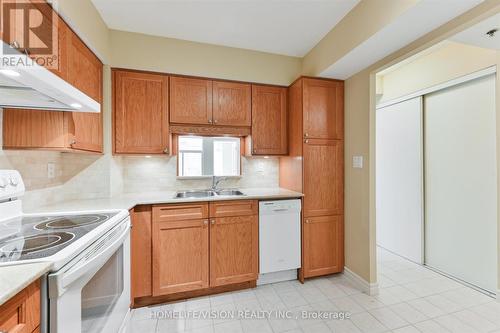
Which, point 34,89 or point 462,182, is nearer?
point 34,89

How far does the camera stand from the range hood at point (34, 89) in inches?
31.7

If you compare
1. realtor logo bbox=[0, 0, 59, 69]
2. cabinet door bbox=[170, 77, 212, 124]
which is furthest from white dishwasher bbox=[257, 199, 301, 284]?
realtor logo bbox=[0, 0, 59, 69]

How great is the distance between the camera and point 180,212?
2029mm

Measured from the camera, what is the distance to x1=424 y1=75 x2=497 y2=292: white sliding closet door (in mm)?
2064

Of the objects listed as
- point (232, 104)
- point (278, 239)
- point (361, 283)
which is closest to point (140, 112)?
point (232, 104)

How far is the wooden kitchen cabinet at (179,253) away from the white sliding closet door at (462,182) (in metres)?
2.60

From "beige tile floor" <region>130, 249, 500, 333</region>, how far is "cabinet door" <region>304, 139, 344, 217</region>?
79cm

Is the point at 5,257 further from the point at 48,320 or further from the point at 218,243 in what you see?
the point at 218,243

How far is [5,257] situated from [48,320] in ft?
0.97

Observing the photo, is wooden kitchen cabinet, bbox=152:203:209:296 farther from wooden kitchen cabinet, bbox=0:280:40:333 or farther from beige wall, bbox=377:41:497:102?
beige wall, bbox=377:41:497:102

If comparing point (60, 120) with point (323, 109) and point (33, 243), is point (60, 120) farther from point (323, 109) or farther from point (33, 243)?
point (323, 109)

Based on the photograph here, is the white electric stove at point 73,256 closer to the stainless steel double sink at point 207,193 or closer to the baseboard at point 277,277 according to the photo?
the stainless steel double sink at point 207,193

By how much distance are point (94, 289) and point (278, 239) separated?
161 centimetres

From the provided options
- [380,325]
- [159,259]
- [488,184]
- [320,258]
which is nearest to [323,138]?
[320,258]
